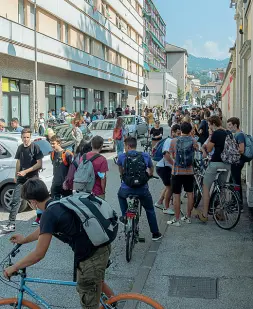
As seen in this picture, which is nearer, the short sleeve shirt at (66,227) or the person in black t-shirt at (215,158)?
the short sleeve shirt at (66,227)

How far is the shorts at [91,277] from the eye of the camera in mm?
3477

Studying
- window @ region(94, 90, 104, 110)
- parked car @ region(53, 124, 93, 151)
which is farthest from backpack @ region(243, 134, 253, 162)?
window @ region(94, 90, 104, 110)

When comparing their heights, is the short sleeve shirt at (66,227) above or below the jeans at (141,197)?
above

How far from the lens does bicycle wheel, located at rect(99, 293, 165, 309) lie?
351 centimetres

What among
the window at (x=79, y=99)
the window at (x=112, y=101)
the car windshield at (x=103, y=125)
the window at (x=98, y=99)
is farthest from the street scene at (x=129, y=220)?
the window at (x=112, y=101)

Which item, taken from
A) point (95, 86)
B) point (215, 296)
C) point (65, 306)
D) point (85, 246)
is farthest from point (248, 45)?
point (95, 86)

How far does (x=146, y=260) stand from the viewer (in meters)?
6.49

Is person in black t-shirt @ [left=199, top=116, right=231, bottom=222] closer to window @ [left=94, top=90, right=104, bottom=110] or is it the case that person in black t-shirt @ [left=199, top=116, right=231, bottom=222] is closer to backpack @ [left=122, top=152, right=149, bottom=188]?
backpack @ [left=122, top=152, right=149, bottom=188]

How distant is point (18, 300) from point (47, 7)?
2427 cm

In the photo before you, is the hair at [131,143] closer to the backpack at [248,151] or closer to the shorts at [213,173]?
the shorts at [213,173]

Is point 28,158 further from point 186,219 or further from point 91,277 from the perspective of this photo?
point 91,277

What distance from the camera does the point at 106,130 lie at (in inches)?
852

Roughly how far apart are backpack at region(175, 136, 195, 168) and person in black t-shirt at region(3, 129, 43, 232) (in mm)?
2333

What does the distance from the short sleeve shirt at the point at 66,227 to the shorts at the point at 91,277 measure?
8 centimetres
